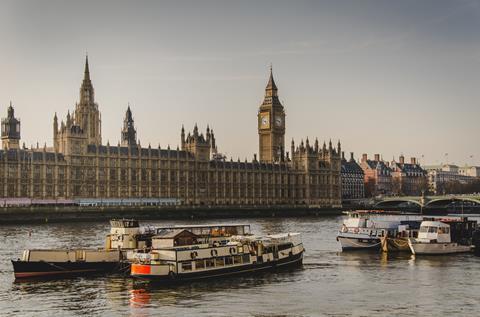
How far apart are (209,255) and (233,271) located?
221 centimetres

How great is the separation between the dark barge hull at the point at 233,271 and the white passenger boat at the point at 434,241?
11.6 meters

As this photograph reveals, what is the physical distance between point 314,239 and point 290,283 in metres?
33.5

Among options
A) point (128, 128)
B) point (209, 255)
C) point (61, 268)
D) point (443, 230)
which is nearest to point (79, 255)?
point (61, 268)

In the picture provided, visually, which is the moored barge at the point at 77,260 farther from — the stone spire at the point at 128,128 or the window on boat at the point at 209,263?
the stone spire at the point at 128,128

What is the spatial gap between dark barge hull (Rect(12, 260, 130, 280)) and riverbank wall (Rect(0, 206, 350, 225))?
63770 millimetres

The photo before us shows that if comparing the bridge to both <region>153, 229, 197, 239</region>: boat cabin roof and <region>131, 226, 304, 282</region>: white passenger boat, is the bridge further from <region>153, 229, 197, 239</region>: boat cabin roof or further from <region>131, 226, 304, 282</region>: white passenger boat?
<region>153, 229, 197, 239</region>: boat cabin roof

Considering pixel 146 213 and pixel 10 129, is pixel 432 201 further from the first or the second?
pixel 10 129

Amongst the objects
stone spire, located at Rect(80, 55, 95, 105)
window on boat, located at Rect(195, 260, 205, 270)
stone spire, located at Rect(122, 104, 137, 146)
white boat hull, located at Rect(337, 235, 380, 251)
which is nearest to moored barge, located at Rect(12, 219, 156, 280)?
window on boat, located at Rect(195, 260, 205, 270)

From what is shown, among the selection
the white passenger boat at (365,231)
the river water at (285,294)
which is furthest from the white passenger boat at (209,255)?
the white passenger boat at (365,231)

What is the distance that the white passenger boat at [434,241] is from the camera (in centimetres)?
6028

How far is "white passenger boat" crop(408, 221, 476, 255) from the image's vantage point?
60.3 m

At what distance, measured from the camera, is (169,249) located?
4394 cm

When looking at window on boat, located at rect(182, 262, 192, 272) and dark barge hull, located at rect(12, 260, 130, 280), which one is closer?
window on boat, located at rect(182, 262, 192, 272)

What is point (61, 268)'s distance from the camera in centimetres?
4722
